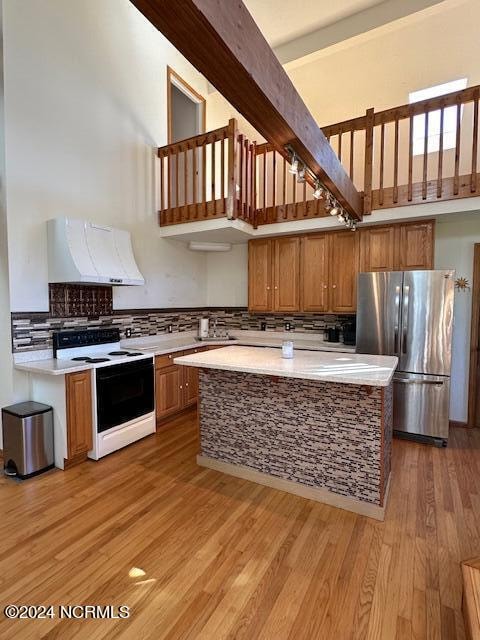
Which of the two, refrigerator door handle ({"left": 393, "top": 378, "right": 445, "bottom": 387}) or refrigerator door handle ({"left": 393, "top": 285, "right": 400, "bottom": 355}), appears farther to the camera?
refrigerator door handle ({"left": 393, "top": 285, "right": 400, "bottom": 355})

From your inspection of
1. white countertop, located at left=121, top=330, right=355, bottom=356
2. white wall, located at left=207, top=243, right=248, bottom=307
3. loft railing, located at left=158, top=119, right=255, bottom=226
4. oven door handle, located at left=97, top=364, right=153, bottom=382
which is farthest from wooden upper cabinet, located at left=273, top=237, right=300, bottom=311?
oven door handle, located at left=97, top=364, right=153, bottom=382

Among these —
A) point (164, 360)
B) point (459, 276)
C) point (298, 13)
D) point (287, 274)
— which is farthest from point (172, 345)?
point (298, 13)

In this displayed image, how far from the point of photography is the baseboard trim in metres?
2.36

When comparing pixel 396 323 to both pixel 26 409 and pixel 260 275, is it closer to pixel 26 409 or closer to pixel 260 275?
pixel 260 275

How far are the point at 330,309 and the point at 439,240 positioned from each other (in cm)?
156

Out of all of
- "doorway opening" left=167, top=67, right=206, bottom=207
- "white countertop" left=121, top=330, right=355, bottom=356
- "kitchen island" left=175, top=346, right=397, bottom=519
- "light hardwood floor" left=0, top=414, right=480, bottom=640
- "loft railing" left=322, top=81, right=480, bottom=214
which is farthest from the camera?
"doorway opening" left=167, top=67, right=206, bottom=207

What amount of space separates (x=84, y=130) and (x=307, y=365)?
139 inches

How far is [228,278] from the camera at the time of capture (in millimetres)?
5676

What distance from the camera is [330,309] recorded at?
4.42 meters

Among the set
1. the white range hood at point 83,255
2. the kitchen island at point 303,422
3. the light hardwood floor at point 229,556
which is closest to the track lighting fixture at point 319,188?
the kitchen island at point 303,422

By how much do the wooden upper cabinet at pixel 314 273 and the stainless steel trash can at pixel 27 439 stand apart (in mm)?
3265

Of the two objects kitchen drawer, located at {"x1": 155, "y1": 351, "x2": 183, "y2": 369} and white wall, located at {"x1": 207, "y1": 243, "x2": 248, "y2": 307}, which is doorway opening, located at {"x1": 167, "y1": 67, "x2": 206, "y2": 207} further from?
kitchen drawer, located at {"x1": 155, "y1": 351, "x2": 183, "y2": 369}

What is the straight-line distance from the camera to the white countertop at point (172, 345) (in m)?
3.00

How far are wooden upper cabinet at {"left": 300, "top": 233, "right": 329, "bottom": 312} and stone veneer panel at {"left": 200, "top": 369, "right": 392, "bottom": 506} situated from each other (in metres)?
2.02
